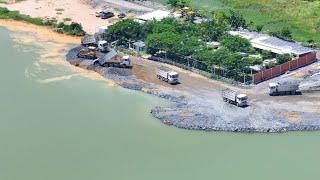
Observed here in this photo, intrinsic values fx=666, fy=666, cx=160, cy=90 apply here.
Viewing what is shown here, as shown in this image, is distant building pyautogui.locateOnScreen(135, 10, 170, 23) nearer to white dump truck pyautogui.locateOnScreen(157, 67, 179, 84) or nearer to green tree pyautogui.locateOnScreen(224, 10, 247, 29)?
green tree pyautogui.locateOnScreen(224, 10, 247, 29)

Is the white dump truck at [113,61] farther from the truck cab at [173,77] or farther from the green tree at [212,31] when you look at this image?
the green tree at [212,31]

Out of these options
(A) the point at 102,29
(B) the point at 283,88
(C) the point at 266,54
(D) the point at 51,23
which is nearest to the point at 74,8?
(D) the point at 51,23

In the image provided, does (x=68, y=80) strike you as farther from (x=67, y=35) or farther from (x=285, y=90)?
(x=285, y=90)

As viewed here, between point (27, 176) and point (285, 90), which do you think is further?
point (285, 90)

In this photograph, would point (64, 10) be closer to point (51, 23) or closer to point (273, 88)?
point (51, 23)

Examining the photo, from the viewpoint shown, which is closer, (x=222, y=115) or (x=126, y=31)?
(x=222, y=115)

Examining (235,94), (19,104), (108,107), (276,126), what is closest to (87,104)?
(108,107)
